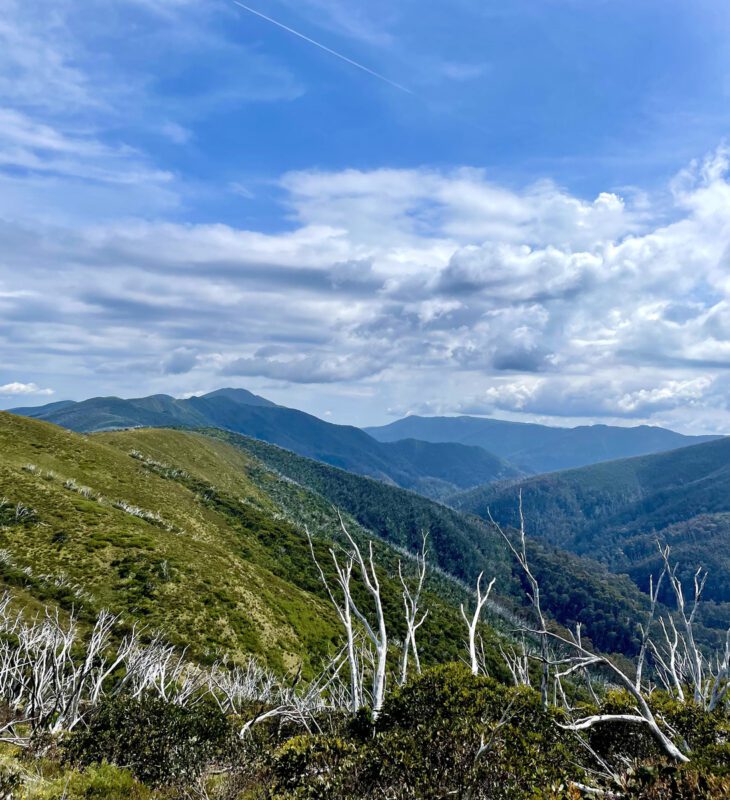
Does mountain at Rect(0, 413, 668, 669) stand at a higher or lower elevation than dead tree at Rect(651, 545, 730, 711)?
lower

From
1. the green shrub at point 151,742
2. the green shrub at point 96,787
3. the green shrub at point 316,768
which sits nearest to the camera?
the green shrub at point 316,768

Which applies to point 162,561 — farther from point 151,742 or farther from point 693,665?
point 693,665

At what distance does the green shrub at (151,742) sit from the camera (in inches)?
599

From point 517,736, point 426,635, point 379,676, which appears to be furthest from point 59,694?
point 426,635

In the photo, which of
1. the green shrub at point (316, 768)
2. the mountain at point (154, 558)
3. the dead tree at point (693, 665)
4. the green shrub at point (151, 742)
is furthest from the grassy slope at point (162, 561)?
the dead tree at point (693, 665)

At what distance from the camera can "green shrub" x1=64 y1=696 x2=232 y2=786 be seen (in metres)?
15.2

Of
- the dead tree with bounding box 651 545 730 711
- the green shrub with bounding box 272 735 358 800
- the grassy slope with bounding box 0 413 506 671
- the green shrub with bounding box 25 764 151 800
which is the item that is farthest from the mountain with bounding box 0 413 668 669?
the dead tree with bounding box 651 545 730 711

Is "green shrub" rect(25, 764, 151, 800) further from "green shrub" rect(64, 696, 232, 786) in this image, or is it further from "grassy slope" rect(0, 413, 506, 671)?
"grassy slope" rect(0, 413, 506, 671)

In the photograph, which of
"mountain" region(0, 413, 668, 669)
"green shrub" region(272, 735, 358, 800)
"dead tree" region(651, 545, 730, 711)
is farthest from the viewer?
"mountain" region(0, 413, 668, 669)

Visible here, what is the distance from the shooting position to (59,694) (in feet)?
56.4

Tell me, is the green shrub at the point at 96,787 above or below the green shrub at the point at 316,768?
below

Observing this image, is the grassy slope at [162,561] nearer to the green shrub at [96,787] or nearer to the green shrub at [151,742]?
the green shrub at [151,742]

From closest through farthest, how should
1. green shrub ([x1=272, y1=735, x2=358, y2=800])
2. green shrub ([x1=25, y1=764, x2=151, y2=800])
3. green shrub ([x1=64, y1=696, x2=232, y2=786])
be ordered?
green shrub ([x1=272, y1=735, x2=358, y2=800]) → green shrub ([x1=25, y1=764, x2=151, y2=800]) → green shrub ([x1=64, y1=696, x2=232, y2=786])

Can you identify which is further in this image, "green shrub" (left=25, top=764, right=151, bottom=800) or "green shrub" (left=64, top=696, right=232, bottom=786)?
"green shrub" (left=64, top=696, right=232, bottom=786)
